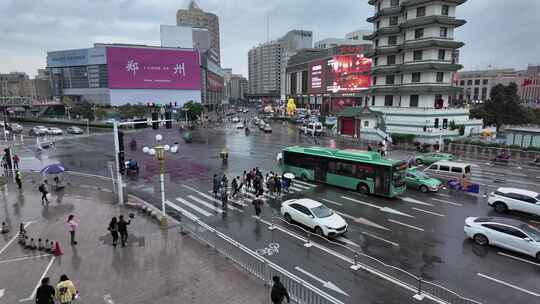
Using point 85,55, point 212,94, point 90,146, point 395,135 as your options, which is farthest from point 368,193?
point 212,94

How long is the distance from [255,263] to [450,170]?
69.5 feet

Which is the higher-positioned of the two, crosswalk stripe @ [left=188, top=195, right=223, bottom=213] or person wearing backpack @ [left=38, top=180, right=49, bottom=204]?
person wearing backpack @ [left=38, top=180, right=49, bottom=204]

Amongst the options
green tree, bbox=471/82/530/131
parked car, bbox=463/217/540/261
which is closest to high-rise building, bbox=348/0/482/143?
green tree, bbox=471/82/530/131

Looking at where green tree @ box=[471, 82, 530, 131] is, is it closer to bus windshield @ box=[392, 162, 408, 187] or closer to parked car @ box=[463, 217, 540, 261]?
bus windshield @ box=[392, 162, 408, 187]

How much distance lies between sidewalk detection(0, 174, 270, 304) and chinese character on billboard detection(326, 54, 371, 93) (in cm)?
8996

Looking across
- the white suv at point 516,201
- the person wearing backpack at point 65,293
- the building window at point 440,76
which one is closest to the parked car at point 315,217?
the person wearing backpack at point 65,293

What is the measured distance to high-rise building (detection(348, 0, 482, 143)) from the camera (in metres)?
47.6

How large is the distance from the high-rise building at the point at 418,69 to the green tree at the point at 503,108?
10.3 m

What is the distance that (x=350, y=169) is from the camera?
2342 cm

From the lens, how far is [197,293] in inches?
423

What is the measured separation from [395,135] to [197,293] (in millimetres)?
44485

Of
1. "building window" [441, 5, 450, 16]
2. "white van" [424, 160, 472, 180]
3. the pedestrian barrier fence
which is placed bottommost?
the pedestrian barrier fence

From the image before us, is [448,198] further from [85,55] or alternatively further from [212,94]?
[212,94]

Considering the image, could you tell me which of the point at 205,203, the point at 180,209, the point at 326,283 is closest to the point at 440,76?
the point at 205,203
